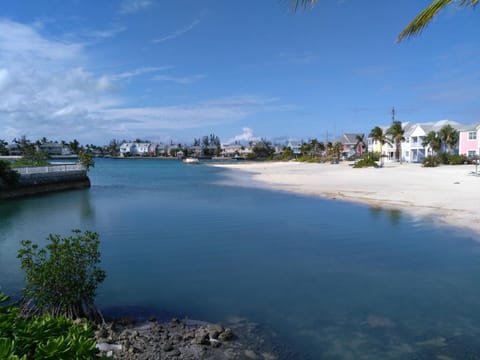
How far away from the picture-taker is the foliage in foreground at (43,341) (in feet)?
10.6

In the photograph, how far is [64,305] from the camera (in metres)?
7.63

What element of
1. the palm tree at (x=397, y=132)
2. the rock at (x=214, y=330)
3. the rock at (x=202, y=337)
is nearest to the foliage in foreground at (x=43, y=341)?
the rock at (x=202, y=337)

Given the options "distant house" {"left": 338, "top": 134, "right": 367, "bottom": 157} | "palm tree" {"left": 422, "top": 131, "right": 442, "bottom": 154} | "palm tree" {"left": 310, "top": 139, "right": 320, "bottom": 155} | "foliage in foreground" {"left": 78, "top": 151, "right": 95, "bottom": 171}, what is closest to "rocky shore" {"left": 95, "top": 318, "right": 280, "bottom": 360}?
"foliage in foreground" {"left": 78, "top": 151, "right": 95, "bottom": 171}

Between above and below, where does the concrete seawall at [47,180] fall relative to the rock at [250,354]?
above

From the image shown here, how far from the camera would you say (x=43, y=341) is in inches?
144

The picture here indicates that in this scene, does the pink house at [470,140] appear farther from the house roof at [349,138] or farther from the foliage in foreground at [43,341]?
the house roof at [349,138]

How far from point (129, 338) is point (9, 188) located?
32963mm

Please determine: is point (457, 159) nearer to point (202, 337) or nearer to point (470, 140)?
point (470, 140)

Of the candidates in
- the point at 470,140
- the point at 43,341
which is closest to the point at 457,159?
the point at 470,140

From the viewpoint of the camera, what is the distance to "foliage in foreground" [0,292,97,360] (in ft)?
10.6

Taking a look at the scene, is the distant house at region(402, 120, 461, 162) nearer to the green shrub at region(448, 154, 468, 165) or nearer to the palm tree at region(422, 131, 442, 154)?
the palm tree at region(422, 131, 442, 154)

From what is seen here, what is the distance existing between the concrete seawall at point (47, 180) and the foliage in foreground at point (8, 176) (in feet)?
1.83

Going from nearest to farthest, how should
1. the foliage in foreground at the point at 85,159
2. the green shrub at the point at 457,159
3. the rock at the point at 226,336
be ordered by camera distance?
1. the rock at the point at 226,336
2. the foliage in foreground at the point at 85,159
3. the green shrub at the point at 457,159

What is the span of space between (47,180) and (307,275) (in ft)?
118
